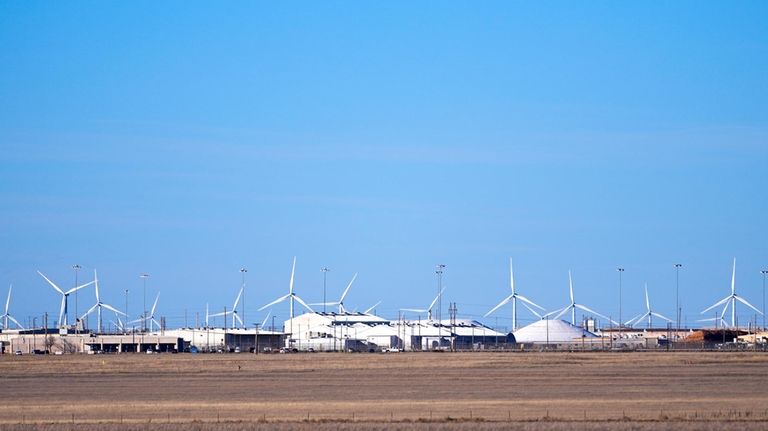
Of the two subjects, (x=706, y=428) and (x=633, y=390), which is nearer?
(x=706, y=428)

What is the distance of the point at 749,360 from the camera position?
12744 cm

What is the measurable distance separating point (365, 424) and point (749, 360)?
8574 cm

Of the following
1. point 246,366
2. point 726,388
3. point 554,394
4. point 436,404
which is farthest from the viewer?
point 246,366

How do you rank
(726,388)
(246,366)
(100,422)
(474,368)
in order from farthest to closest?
(246,366) < (474,368) < (726,388) < (100,422)

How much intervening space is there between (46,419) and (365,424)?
1635 centimetres

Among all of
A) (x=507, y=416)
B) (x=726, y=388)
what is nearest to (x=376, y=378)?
(x=726, y=388)

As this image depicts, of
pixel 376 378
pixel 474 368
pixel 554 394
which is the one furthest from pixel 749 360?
pixel 554 394

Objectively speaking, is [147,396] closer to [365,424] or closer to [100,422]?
[100,422]

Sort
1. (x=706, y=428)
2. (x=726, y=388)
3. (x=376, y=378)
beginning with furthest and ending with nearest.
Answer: (x=376, y=378) < (x=726, y=388) < (x=706, y=428)

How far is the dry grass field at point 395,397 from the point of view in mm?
53250

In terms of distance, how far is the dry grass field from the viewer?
53.2 m

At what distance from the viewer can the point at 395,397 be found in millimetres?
69812

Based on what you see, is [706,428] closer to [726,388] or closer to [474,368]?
[726,388]

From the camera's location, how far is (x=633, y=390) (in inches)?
2923
